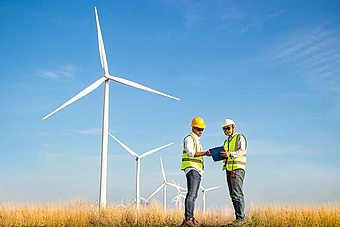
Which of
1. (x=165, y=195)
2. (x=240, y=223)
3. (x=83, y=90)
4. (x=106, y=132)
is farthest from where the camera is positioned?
(x=165, y=195)

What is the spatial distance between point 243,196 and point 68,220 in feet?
18.7

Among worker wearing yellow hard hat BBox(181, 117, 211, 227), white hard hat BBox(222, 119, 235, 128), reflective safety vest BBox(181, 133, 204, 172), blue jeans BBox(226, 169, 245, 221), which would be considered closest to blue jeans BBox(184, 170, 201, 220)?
worker wearing yellow hard hat BBox(181, 117, 211, 227)

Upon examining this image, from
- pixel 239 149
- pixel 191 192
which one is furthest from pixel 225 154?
pixel 191 192

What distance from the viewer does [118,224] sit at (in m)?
15.4

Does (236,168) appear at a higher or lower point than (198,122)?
lower

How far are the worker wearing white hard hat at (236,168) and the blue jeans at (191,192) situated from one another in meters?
1.00

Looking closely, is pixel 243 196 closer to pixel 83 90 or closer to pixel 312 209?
pixel 312 209

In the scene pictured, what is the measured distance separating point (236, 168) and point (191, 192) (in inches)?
57.9

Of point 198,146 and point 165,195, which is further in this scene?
point 165,195

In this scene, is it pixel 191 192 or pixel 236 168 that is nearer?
pixel 191 192

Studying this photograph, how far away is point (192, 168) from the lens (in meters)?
13.7

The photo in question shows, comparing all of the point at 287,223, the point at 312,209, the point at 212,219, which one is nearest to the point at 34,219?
the point at 212,219

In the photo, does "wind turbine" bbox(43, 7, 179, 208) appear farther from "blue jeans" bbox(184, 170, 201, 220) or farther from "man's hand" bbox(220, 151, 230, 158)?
"man's hand" bbox(220, 151, 230, 158)

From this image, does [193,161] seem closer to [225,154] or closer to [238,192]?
[225,154]
